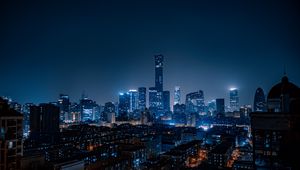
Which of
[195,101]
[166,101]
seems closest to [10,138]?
[166,101]

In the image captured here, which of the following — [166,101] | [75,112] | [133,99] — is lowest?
[75,112]

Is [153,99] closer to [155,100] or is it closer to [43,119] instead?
[155,100]

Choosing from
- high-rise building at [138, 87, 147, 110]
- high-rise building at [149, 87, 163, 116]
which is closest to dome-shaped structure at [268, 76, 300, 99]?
high-rise building at [149, 87, 163, 116]

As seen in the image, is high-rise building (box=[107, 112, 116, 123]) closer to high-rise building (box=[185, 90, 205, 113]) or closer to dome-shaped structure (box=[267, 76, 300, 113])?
high-rise building (box=[185, 90, 205, 113])

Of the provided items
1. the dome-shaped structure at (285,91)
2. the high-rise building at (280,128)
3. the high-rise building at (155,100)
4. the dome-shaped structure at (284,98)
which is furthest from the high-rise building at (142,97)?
the high-rise building at (280,128)

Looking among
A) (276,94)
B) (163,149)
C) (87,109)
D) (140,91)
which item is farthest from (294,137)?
(140,91)

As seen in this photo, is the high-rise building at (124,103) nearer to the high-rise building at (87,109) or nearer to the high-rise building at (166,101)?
the high-rise building at (87,109)
